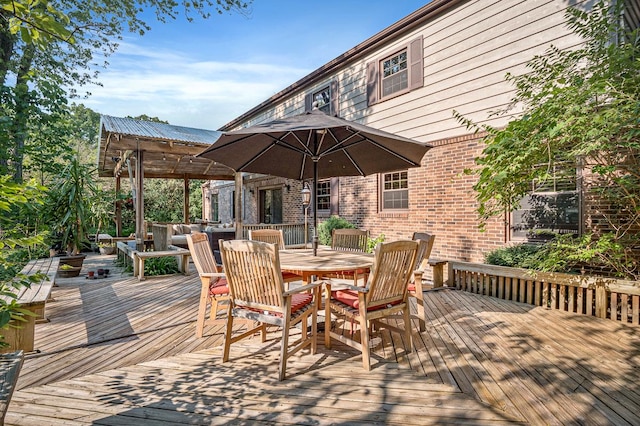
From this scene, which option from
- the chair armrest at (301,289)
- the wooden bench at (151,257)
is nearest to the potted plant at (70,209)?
the wooden bench at (151,257)

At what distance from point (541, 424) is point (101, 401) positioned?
2.76 meters

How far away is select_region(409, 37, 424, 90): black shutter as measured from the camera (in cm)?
673

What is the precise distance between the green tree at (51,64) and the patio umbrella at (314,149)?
199cm

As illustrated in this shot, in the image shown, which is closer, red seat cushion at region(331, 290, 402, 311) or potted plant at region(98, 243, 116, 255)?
red seat cushion at region(331, 290, 402, 311)

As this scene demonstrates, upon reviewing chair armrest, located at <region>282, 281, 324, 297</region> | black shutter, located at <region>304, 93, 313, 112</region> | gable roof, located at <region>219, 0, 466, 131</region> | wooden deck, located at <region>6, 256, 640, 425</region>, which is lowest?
wooden deck, located at <region>6, 256, 640, 425</region>

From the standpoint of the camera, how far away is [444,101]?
6375mm

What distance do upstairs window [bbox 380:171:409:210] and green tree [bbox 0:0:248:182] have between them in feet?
15.6

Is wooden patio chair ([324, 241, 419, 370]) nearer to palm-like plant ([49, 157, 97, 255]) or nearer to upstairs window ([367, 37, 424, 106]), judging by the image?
upstairs window ([367, 37, 424, 106])

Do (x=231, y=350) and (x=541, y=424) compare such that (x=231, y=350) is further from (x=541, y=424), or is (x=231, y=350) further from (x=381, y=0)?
(x=381, y=0)

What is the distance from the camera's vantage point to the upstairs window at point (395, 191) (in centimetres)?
714

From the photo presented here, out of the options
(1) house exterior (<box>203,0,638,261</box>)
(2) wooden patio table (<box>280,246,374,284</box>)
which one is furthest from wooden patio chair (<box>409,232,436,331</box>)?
(1) house exterior (<box>203,0,638,261</box>)

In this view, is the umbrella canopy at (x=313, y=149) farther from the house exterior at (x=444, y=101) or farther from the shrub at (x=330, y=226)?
the shrub at (x=330, y=226)

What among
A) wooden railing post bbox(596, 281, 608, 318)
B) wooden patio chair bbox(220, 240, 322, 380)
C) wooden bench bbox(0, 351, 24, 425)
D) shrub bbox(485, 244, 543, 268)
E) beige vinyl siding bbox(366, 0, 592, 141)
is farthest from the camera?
beige vinyl siding bbox(366, 0, 592, 141)

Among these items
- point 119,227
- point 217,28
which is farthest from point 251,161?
point 119,227
